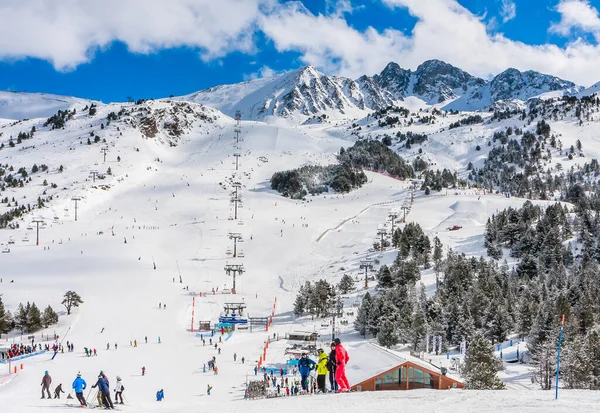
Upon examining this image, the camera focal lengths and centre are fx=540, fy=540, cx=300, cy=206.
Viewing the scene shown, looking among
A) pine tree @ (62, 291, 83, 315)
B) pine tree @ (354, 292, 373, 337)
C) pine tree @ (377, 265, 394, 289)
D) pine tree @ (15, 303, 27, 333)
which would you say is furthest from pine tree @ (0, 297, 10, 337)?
pine tree @ (377, 265, 394, 289)

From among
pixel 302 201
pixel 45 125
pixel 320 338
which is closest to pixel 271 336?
pixel 320 338

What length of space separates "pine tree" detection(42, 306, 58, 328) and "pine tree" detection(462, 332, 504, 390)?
36.1m

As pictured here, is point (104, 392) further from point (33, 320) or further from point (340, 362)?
point (33, 320)

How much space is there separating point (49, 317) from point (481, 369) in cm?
3789

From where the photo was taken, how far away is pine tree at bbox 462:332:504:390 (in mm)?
26828

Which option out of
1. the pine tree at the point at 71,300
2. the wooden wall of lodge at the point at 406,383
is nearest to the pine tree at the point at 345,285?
the pine tree at the point at 71,300

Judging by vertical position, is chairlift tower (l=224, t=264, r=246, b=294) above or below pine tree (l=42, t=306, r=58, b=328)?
above

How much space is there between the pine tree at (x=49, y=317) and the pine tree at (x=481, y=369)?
118 ft

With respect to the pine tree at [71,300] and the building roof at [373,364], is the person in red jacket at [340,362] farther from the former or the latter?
the pine tree at [71,300]

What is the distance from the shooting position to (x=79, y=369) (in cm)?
3547

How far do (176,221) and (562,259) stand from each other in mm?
59813

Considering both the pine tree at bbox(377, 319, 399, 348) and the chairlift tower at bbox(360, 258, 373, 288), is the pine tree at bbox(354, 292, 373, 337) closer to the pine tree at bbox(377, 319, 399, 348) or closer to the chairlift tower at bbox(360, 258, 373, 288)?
the pine tree at bbox(377, 319, 399, 348)

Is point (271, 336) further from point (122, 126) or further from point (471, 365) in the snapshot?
point (122, 126)

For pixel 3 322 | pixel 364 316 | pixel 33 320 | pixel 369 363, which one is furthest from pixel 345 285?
pixel 369 363
